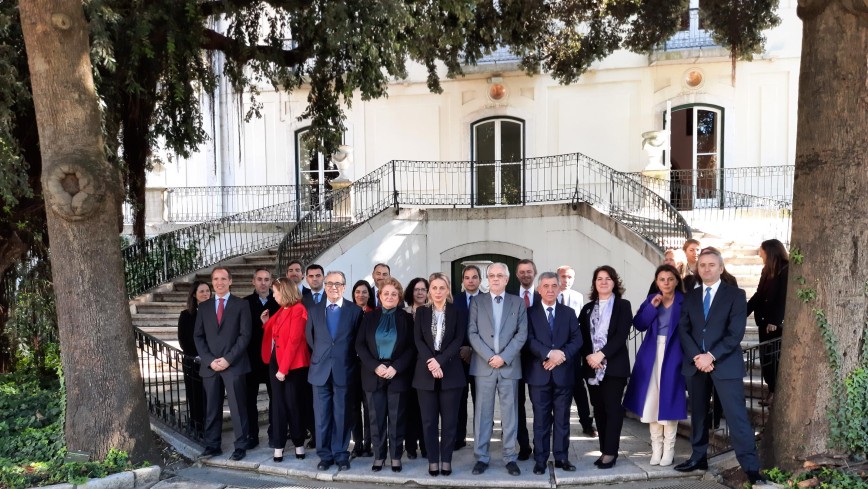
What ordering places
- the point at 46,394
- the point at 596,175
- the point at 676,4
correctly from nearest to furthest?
the point at 46,394 < the point at 676,4 < the point at 596,175

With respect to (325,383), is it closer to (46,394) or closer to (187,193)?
(46,394)

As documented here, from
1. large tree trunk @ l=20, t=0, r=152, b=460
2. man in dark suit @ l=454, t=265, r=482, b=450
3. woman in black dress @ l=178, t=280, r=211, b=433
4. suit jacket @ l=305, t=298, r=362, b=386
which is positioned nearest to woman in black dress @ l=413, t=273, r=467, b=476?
man in dark suit @ l=454, t=265, r=482, b=450

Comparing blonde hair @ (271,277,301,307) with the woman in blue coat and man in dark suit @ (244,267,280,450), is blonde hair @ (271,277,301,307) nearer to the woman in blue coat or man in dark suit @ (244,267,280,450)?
man in dark suit @ (244,267,280,450)

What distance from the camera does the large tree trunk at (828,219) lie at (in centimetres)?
541

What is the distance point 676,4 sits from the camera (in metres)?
10.1

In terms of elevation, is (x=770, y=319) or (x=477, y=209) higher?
(x=477, y=209)

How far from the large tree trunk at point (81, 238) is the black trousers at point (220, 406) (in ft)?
2.00

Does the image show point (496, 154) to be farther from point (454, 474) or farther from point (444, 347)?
point (454, 474)

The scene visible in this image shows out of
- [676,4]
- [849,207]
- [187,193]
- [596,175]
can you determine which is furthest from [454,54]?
[187,193]

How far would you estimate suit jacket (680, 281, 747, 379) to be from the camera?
5.71 metres

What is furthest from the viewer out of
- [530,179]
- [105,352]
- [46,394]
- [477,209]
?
[530,179]

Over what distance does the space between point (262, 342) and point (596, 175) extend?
36.0 ft

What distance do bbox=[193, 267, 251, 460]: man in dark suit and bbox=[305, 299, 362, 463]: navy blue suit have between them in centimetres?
79

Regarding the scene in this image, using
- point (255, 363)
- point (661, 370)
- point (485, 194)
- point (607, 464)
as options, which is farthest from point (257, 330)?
point (485, 194)
